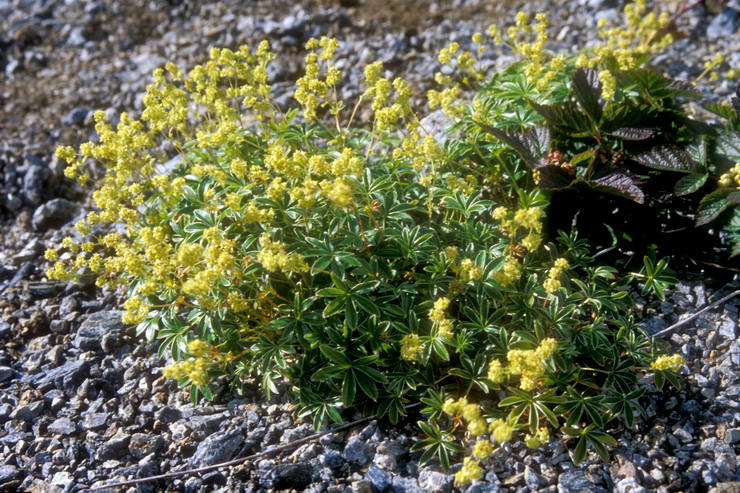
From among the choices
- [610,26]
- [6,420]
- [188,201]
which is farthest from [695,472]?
[610,26]

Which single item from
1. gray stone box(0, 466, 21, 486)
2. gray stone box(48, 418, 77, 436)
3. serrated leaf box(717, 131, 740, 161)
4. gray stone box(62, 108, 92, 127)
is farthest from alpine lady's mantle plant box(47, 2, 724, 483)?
gray stone box(62, 108, 92, 127)

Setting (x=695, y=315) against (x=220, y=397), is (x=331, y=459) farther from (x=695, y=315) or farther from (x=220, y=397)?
(x=695, y=315)

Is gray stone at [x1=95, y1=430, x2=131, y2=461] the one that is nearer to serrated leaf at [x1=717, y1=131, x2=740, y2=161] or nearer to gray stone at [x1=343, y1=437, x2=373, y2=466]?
gray stone at [x1=343, y1=437, x2=373, y2=466]

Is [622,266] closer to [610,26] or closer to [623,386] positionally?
[623,386]

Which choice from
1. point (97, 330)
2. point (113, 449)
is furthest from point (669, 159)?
point (97, 330)

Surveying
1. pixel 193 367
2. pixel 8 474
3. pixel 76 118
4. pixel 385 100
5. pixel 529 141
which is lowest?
pixel 8 474
